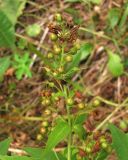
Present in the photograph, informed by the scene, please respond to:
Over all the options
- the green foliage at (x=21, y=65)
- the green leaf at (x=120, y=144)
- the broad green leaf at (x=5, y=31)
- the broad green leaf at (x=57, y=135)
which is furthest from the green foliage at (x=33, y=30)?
the broad green leaf at (x=57, y=135)

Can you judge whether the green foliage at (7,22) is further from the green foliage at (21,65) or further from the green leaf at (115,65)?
the green leaf at (115,65)

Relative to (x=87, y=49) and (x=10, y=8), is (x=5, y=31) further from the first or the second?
(x=87, y=49)

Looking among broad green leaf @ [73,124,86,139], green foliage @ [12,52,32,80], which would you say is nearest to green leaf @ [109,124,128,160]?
broad green leaf @ [73,124,86,139]

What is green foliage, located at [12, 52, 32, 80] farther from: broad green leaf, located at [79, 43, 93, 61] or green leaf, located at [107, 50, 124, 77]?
green leaf, located at [107, 50, 124, 77]

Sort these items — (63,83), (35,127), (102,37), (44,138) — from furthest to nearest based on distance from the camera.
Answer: (102,37) < (35,127) < (44,138) < (63,83)

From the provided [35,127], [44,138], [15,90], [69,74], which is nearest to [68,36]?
[69,74]

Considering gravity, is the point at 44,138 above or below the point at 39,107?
above

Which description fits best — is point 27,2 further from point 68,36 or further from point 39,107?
point 68,36

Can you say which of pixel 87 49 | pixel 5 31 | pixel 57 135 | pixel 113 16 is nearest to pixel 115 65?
pixel 87 49
